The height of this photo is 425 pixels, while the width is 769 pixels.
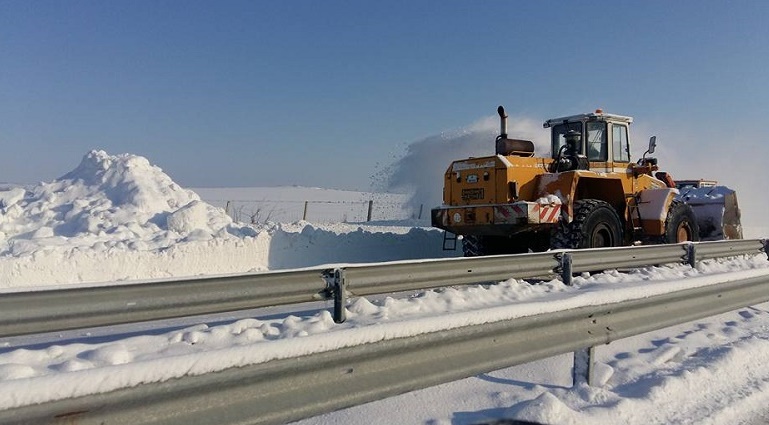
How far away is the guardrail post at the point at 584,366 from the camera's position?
166 inches

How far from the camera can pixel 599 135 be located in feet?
37.9

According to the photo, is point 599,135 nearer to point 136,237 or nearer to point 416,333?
point 136,237

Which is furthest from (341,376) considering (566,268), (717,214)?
(717,214)

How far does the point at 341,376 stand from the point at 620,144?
10352 millimetres

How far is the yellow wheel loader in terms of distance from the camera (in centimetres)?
1012

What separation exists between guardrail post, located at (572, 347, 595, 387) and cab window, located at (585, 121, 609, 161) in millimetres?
7772

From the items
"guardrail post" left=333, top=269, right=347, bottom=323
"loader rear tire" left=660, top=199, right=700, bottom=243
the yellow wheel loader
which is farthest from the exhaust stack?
"guardrail post" left=333, top=269, right=347, bottom=323

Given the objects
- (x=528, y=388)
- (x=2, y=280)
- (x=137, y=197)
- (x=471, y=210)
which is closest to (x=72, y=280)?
(x=2, y=280)

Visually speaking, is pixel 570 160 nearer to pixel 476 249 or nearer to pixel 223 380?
pixel 476 249

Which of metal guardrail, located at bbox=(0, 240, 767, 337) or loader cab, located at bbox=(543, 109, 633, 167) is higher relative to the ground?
loader cab, located at bbox=(543, 109, 633, 167)

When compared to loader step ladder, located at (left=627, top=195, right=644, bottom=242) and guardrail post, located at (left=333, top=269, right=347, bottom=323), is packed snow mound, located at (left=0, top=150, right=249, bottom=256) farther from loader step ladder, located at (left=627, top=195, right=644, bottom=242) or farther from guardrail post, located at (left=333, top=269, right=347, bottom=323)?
loader step ladder, located at (left=627, top=195, right=644, bottom=242)

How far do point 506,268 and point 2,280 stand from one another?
761 cm

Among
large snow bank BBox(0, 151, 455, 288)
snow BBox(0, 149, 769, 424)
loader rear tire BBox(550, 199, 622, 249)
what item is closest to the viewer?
snow BBox(0, 149, 769, 424)

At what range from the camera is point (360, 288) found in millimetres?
5520
